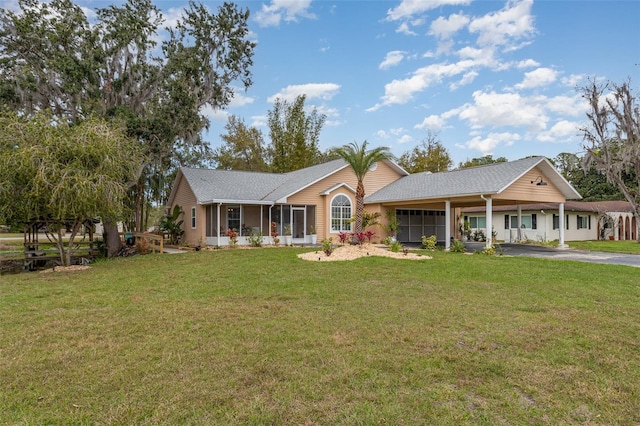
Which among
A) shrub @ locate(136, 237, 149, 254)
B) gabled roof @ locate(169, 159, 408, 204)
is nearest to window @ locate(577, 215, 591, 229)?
gabled roof @ locate(169, 159, 408, 204)

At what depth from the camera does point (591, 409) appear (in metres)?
3.16

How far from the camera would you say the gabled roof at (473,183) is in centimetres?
1587

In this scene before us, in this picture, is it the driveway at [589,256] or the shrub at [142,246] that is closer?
the driveway at [589,256]

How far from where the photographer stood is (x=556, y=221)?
2450 centimetres

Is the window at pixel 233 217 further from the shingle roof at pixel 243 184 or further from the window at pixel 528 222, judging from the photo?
the window at pixel 528 222

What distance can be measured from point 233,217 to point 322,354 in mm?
16118

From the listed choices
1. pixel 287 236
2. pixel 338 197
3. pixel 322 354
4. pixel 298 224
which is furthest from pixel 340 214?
pixel 322 354

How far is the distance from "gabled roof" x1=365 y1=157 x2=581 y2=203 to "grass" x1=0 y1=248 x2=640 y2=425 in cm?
798

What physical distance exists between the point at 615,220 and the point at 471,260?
2229 centimetres

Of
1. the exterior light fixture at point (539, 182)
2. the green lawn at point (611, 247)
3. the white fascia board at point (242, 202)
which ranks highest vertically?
the exterior light fixture at point (539, 182)

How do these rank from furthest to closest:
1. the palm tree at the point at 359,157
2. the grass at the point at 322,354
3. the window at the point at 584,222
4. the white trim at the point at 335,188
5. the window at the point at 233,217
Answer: the window at the point at 584,222 → the white trim at the point at 335,188 → the window at the point at 233,217 → the palm tree at the point at 359,157 → the grass at the point at 322,354

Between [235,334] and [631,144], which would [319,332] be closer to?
[235,334]

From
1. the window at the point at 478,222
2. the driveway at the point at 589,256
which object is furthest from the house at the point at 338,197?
the window at the point at 478,222

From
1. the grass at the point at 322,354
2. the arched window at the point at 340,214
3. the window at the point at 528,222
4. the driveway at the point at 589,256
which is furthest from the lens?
the window at the point at 528,222
